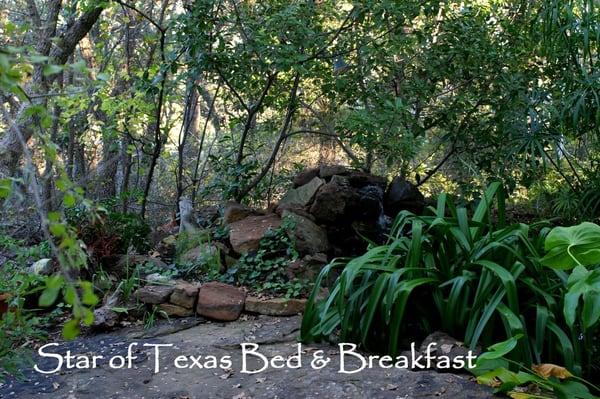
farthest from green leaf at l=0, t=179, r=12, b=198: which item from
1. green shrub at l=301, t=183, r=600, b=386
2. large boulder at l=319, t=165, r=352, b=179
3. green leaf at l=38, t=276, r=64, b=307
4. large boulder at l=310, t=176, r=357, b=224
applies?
large boulder at l=319, t=165, r=352, b=179

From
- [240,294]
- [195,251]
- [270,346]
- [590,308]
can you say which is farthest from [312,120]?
[590,308]

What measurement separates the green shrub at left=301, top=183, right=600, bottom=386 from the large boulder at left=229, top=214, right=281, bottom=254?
1306mm

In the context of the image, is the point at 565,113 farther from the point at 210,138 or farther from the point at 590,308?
the point at 210,138

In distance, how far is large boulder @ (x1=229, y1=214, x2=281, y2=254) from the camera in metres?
4.56

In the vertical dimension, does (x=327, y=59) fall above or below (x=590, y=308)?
above

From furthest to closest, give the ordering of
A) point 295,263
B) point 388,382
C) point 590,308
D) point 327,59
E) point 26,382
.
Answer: point 327,59 → point 295,263 → point 26,382 → point 388,382 → point 590,308

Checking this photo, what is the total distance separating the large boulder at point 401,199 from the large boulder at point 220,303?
196 centimetres

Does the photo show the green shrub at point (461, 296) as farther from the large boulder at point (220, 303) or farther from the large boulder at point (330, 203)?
the large boulder at point (330, 203)

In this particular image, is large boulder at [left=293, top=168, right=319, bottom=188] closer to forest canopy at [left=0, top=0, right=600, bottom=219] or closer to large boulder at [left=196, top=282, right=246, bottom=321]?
forest canopy at [left=0, top=0, right=600, bottom=219]

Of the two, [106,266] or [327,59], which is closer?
[106,266]

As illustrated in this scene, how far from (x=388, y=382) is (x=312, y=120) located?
495 cm

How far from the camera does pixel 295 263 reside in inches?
168

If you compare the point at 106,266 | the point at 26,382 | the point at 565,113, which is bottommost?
the point at 26,382

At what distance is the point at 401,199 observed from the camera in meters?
5.42
